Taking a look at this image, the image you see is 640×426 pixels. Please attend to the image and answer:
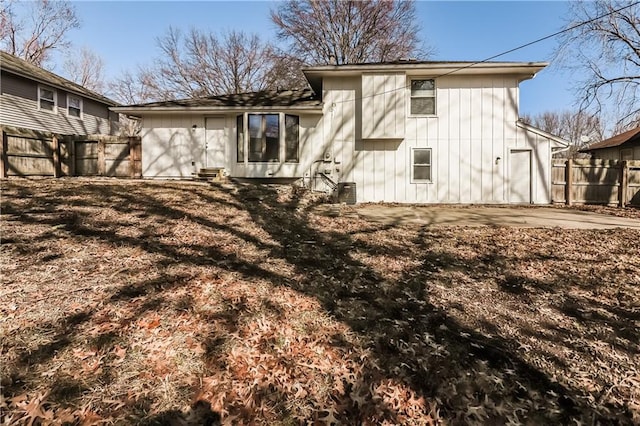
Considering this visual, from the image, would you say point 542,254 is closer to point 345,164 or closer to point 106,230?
point 106,230

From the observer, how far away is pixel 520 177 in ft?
40.7

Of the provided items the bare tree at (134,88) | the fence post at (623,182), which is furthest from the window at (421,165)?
the bare tree at (134,88)

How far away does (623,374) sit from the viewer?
9.16 ft

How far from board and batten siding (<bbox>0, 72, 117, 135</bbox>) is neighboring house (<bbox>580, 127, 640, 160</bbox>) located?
101ft

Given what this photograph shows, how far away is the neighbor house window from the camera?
12.1m

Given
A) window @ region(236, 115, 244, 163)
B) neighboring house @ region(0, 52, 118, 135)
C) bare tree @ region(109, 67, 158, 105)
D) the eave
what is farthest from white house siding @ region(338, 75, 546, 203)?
bare tree @ region(109, 67, 158, 105)

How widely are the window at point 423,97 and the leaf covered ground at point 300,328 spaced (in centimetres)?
789

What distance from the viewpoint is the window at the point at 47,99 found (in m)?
15.9

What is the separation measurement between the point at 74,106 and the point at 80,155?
7.56m

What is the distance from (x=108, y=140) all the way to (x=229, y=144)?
4.35m

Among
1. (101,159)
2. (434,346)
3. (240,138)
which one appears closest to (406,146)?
(240,138)

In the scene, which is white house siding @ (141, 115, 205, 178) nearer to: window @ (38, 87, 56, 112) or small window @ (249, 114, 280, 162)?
small window @ (249, 114, 280, 162)

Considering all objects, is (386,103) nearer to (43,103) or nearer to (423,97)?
(423,97)

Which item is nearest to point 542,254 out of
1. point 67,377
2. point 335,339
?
point 335,339
